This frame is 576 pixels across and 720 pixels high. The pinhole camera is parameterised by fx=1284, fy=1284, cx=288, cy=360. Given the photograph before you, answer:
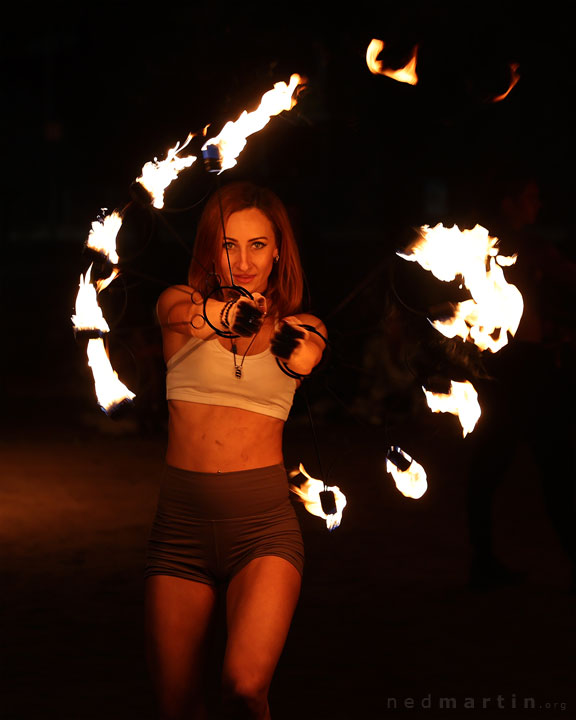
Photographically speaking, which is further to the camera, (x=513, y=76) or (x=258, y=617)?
(x=513, y=76)

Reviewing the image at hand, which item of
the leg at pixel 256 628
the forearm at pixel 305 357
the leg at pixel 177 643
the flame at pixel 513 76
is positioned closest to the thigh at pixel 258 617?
the leg at pixel 256 628

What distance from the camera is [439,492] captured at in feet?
35.7

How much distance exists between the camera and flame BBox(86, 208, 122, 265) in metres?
4.27

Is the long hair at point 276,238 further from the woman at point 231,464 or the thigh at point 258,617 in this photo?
the thigh at point 258,617

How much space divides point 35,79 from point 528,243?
1510 inches

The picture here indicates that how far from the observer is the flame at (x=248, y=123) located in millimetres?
4473

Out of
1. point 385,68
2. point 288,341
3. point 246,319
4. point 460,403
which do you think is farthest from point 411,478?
point 385,68

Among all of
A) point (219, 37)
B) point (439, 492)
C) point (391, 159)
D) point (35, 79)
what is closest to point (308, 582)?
point (439, 492)

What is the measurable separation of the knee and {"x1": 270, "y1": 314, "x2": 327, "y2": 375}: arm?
3.22ft

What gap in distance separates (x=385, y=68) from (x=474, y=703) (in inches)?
109

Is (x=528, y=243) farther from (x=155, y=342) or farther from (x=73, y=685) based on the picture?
(x=155, y=342)

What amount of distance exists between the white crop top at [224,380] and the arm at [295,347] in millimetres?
186

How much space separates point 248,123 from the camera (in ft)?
14.9

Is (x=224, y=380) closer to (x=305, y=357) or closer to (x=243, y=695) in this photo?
(x=305, y=357)
